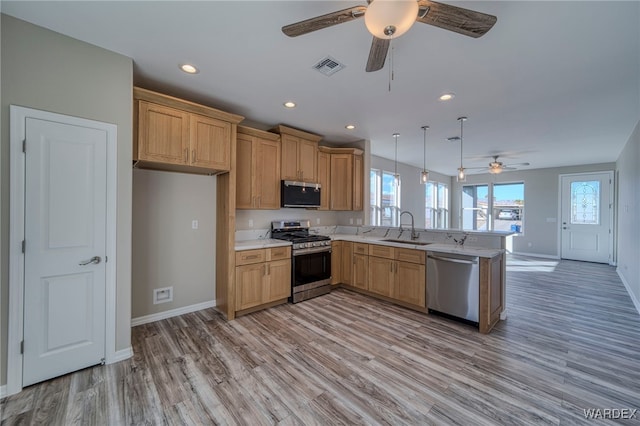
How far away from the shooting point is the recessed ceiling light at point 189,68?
2.50m

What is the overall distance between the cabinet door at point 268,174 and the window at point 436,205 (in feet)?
20.8

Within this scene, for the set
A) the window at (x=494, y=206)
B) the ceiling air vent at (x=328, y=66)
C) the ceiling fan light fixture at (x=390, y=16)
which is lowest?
the window at (x=494, y=206)

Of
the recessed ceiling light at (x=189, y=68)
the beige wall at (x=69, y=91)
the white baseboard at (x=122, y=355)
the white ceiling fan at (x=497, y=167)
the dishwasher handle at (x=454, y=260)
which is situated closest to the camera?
the beige wall at (x=69, y=91)

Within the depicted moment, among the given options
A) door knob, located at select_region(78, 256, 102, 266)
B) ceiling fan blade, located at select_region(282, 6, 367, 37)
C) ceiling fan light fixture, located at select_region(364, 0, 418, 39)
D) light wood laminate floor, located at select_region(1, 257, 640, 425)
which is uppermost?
ceiling fan blade, located at select_region(282, 6, 367, 37)

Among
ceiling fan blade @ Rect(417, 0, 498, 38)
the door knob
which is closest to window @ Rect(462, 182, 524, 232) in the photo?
ceiling fan blade @ Rect(417, 0, 498, 38)

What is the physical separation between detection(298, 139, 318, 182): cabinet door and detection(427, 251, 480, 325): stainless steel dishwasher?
2229 mm

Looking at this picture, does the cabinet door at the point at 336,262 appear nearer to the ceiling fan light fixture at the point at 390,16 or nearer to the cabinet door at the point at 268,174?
the cabinet door at the point at 268,174

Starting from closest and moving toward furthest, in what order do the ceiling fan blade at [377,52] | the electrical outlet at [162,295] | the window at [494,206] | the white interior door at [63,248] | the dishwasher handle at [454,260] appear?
the ceiling fan blade at [377,52] → the white interior door at [63,248] → the dishwasher handle at [454,260] → the electrical outlet at [162,295] → the window at [494,206]

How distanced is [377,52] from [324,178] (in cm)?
312

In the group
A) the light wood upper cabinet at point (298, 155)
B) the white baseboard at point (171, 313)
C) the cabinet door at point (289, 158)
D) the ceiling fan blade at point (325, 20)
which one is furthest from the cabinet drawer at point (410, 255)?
the ceiling fan blade at point (325, 20)

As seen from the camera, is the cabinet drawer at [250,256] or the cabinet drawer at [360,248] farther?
the cabinet drawer at [360,248]

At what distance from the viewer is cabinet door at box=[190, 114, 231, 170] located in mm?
2984

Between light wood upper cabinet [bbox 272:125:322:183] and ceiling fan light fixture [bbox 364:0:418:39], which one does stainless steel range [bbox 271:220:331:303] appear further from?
ceiling fan light fixture [bbox 364:0:418:39]

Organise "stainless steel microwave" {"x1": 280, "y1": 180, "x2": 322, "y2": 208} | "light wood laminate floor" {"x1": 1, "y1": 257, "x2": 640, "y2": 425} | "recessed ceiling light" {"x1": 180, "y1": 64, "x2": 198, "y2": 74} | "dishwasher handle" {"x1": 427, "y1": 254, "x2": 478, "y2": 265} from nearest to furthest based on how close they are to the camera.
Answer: "light wood laminate floor" {"x1": 1, "y1": 257, "x2": 640, "y2": 425} → "recessed ceiling light" {"x1": 180, "y1": 64, "x2": 198, "y2": 74} → "dishwasher handle" {"x1": 427, "y1": 254, "x2": 478, "y2": 265} → "stainless steel microwave" {"x1": 280, "y1": 180, "x2": 322, "y2": 208}
